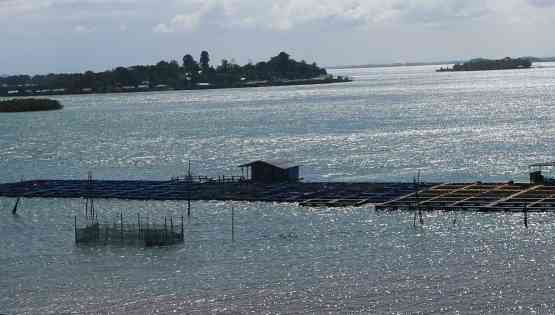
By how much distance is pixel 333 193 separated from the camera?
193 ft

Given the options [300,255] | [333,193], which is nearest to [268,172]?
[333,193]

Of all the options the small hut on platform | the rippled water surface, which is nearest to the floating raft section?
the small hut on platform

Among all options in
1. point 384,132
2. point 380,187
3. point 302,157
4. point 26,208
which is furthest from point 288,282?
point 384,132

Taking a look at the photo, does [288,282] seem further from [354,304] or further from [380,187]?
[380,187]

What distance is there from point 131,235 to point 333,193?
50.2 ft

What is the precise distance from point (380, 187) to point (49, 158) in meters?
49.9

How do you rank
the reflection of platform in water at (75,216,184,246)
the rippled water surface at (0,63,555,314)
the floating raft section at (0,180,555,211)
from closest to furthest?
the rippled water surface at (0,63,555,314)
the reflection of platform in water at (75,216,184,246)
the floating raft section at (0,180,555,211)

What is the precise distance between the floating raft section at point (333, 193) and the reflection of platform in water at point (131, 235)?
411 inches

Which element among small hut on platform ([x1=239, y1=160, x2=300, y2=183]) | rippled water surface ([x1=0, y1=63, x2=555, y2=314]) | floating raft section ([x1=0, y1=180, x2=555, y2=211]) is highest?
small hut on platform ([x1=239, y1=160, x2=300, y2=183])

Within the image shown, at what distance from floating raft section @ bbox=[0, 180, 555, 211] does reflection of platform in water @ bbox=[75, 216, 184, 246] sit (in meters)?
10.4

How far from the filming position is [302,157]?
90062 mm

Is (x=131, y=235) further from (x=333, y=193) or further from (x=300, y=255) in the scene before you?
(x=333, y=193)

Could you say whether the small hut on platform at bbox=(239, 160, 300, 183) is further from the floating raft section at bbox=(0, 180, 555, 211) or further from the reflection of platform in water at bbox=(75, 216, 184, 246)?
the reflection of platform in water at bbox=(75, 216, 184, 246)

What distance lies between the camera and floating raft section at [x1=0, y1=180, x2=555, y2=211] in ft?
173
